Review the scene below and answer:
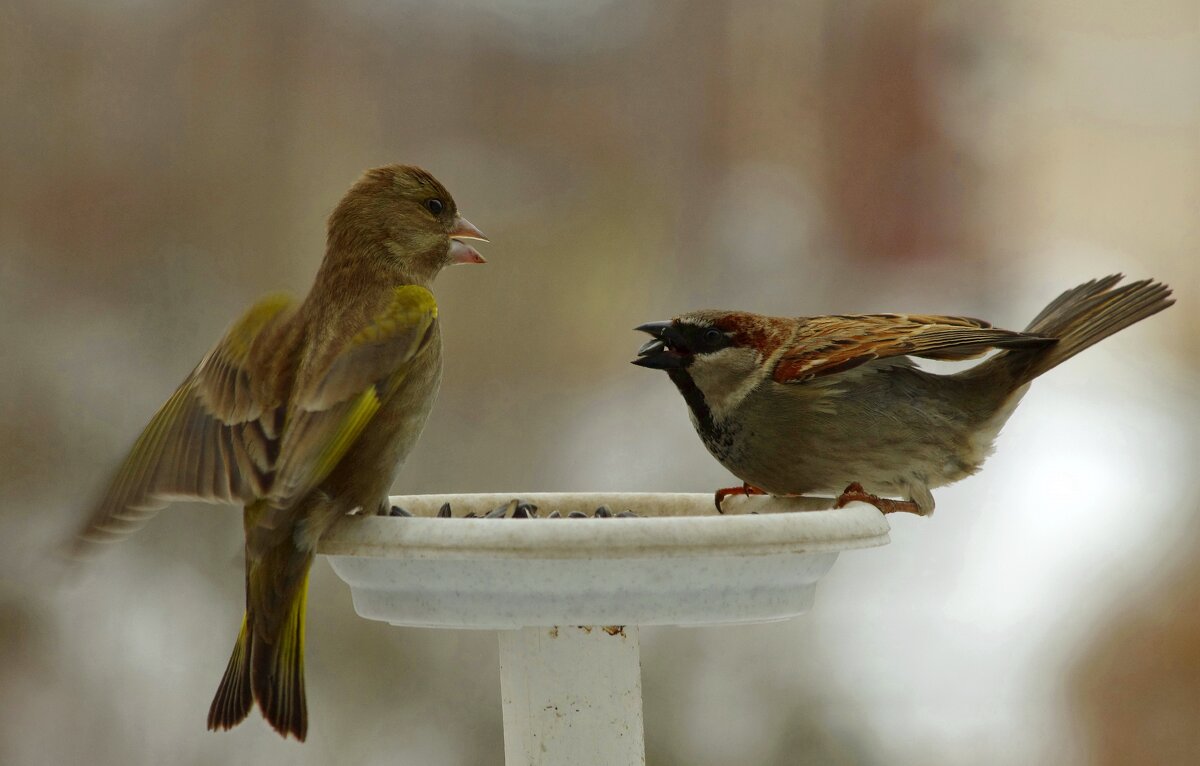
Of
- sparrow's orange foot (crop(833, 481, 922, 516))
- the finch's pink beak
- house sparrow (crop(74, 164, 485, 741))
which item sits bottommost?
sparrow's orange foot (crop(833, 481, 922, 516))

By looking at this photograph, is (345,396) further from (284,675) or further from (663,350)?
(663,350)

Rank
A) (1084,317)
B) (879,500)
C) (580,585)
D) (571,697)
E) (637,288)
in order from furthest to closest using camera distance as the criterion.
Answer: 1. (637,288)
2. (1084,317)
3. (879,500)
4. (571,697)
5. (580,585)

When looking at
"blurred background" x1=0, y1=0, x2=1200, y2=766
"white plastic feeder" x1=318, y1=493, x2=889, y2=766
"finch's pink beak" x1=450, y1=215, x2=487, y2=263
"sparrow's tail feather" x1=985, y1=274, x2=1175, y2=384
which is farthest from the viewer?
"blurred background" x1=0, y1=0, x2=1200, y2=766

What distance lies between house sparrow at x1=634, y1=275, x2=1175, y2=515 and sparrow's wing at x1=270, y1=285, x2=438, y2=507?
1.69 feet

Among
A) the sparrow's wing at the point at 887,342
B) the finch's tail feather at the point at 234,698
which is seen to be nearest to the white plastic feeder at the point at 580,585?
the finch's tail feather at the point at 234,698

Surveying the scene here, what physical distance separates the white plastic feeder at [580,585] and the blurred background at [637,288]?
1357 millimetres

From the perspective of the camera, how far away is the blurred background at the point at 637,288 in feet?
9.43

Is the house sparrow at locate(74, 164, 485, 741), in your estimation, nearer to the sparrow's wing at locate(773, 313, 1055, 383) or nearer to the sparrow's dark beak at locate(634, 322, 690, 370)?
the sparrow's dark beak at locate(634, 322, 690, 370)

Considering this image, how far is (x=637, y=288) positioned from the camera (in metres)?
3.19

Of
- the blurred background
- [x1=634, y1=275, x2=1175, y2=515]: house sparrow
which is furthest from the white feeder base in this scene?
the blurred background

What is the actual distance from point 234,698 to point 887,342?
1154mm

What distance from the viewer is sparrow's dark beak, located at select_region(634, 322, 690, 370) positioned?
2156 millimetres

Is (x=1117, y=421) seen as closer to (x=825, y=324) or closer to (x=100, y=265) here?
(x=825, y=324)

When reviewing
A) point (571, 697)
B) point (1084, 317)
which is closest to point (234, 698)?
point (571, 697)
